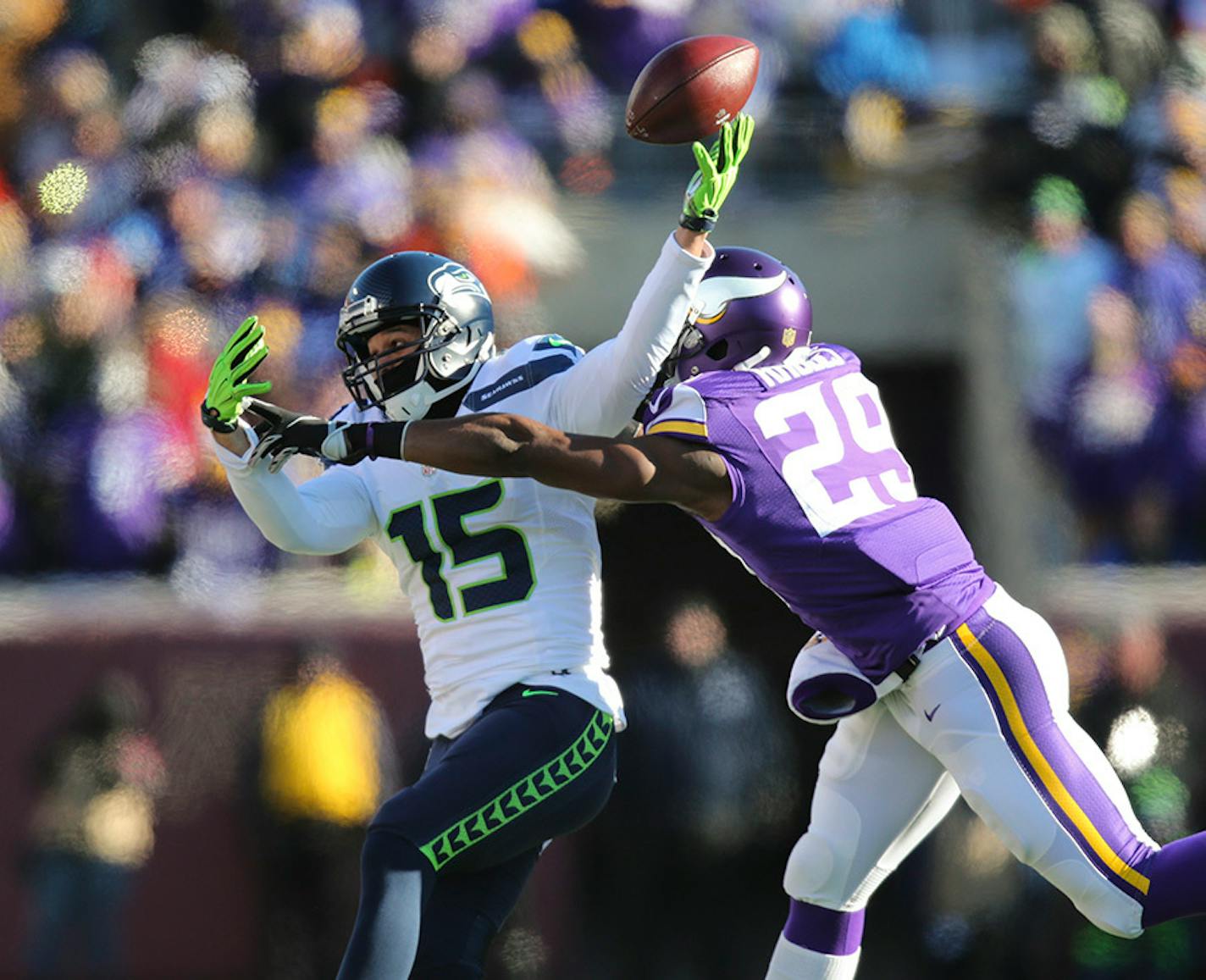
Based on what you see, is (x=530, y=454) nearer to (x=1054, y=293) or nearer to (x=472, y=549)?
(x=472, y=549)

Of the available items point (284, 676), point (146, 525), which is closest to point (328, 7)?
point (146, 525)

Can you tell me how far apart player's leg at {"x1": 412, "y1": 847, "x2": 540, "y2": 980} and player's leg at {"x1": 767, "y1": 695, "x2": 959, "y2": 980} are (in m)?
0.62

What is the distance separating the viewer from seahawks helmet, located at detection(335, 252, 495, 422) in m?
3.18

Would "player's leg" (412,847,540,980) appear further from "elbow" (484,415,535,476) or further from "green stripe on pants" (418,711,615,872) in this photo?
"elbow" (484,415,535,476)

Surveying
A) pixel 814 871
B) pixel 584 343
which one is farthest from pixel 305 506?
pixel 584 343

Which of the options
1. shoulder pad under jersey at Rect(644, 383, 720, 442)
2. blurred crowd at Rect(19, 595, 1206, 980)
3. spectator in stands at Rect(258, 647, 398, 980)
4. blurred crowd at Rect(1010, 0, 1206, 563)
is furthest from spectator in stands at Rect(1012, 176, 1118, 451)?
shoulder pad under jersey at Rect(644, 383, 720, 442)

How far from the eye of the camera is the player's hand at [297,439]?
288 centimetres

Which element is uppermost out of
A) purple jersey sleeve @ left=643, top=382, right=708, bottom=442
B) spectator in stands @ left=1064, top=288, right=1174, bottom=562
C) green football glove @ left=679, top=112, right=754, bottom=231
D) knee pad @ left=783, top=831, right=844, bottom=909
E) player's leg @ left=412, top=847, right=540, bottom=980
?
green football glove @ left=679, top=112, right=754, bottom=231

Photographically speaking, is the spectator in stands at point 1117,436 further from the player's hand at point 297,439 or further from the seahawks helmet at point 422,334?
the player's hand at point 297,439

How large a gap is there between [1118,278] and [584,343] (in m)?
1.80

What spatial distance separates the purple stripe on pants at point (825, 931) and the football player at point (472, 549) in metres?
0.60

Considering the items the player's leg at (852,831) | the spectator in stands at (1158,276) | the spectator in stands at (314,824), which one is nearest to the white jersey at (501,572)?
the player's leg at (852,831)

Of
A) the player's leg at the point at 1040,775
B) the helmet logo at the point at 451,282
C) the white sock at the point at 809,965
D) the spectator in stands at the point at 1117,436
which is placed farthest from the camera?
the spectator in stands at the point at 1117,436

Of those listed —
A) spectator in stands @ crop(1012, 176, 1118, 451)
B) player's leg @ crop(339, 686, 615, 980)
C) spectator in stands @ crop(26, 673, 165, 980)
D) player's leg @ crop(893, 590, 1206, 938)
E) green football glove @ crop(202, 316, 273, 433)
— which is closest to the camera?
player's leg @ crop(339, 686, 615, 980)
